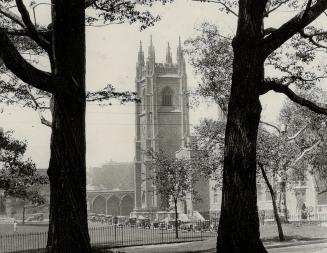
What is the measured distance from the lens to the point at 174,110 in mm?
85875

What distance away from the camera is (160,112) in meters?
85.0

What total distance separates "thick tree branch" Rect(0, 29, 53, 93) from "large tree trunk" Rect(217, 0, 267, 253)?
3.21 m

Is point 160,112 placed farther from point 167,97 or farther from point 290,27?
point 290,27

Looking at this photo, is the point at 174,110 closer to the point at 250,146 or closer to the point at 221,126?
the point at 221,126

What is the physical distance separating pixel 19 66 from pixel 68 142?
1.83 meters

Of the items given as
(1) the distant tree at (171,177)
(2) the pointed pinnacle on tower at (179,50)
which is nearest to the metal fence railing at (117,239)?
(1) the distant tree at (171,177)

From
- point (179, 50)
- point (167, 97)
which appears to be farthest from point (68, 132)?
Answer: point (179, 50)

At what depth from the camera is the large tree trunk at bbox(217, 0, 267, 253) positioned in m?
7.74

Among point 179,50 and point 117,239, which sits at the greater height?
point 179,50

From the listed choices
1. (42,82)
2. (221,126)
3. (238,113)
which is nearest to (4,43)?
(42,82)

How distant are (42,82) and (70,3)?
5.65ft

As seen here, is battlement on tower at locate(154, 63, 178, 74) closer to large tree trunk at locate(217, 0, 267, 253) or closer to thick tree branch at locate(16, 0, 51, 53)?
thick tree branch at locate(16, 0, 51, 53)

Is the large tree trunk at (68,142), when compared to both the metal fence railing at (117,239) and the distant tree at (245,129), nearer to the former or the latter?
the distant tree at (245,129)

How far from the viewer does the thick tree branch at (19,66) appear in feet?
21.6
